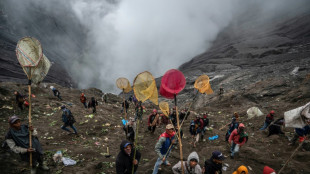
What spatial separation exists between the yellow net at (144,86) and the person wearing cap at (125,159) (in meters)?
1.21

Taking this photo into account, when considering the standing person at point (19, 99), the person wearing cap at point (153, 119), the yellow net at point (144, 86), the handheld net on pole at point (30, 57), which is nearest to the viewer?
the handheld net on pole at point (30, 57)

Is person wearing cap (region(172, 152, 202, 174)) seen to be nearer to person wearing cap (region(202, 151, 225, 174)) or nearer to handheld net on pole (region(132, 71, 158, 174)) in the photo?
person wearing cap (region(202, 151, 225, 174))

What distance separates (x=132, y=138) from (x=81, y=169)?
2.01 meters

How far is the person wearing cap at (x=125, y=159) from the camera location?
9.02 ft

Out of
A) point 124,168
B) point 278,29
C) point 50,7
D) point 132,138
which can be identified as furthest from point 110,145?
point 278,29

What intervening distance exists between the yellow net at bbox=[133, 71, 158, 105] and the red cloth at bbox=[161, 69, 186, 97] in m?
0.27

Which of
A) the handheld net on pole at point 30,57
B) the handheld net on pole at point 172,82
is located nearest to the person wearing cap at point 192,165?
the handheld net on pole at point 172,82

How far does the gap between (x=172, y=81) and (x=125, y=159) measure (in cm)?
193

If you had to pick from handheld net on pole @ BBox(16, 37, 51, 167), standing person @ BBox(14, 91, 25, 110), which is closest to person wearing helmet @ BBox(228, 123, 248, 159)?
handheld net on pole @ BBox(16, 37, 51, 167)

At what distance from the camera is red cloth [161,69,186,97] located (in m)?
3.62

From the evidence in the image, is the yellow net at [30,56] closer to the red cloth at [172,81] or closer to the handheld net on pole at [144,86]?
the handheld net on pole at [144,86]

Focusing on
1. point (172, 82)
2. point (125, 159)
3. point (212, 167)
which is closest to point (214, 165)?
point (212, 167)

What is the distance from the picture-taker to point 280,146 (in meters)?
6.47

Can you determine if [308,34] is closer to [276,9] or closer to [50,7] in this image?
[276,9]
